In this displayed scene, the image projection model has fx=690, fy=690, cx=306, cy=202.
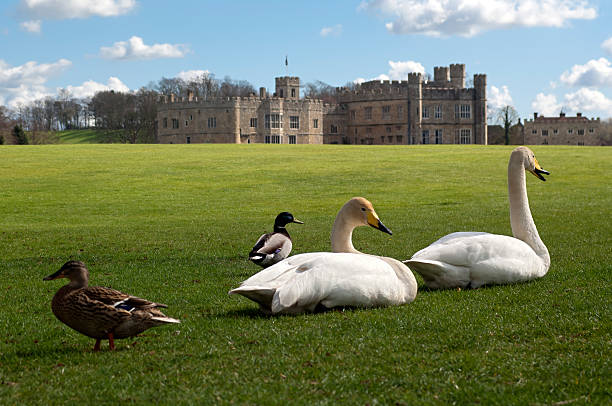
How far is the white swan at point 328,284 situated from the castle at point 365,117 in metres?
99.6

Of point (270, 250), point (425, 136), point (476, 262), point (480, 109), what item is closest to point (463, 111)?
point (480, 109)

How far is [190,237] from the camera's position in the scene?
18578 millimetres

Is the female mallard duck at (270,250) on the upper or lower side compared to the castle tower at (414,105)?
lower

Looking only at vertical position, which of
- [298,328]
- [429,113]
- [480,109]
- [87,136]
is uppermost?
[480,109]

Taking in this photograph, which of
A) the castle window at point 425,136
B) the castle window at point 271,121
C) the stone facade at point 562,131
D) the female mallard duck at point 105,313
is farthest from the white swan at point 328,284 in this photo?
the stone facade at point 562,131

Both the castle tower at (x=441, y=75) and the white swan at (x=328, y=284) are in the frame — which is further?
the castle tower at (x=441, y=75)

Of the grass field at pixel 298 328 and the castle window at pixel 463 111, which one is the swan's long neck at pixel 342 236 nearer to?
the grass field at pixel 298 328

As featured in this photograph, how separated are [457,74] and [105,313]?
11970cm

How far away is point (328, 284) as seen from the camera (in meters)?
8.05

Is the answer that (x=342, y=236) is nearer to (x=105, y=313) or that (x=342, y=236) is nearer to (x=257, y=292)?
(x=257, y=292)

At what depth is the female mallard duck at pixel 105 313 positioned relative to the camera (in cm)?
649

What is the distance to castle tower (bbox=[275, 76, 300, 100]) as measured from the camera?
117 meters

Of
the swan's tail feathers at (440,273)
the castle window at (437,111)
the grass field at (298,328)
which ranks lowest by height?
the grass field at (298,328)

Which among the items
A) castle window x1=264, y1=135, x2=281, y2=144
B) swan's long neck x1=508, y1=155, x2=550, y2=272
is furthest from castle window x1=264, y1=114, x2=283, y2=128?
swan's long neck x1=508, y1=155, x2=550, y2=272
